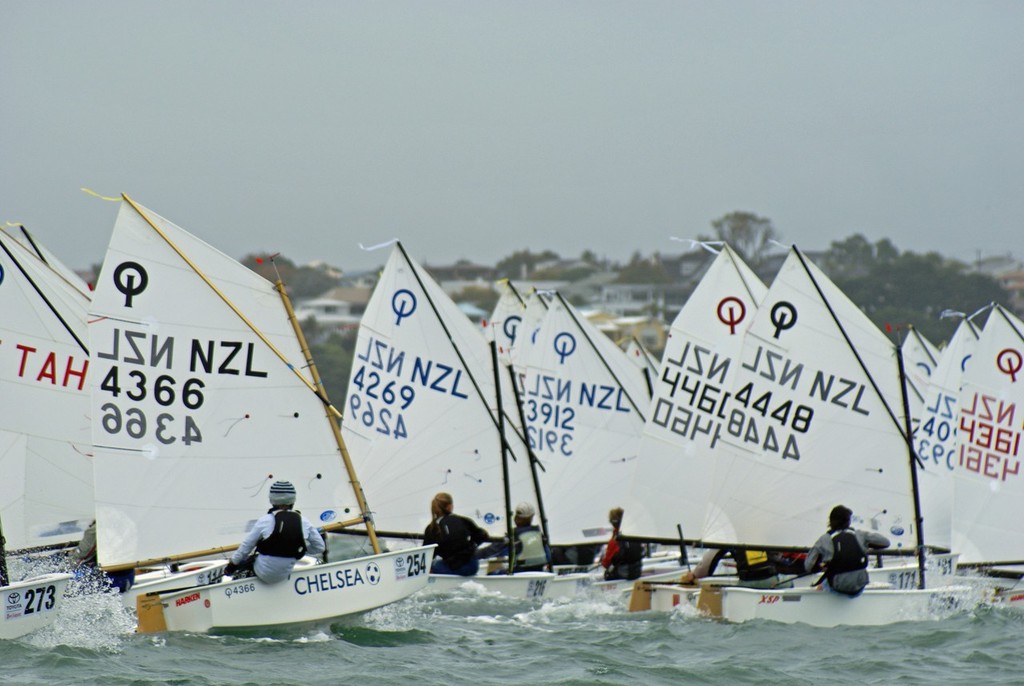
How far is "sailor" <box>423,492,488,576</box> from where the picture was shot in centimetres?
1953

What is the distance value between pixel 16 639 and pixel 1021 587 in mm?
12789

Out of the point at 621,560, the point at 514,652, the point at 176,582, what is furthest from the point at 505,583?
the point at 176,582

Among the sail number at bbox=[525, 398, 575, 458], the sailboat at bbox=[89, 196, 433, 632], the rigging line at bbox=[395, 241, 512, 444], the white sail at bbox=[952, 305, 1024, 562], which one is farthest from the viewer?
the sail number at bbox=[525, 398, 575, 458]

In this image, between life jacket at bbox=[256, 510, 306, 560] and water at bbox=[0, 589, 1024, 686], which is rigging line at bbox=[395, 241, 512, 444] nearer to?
water at bbox=[0, 589, 1024, 686]

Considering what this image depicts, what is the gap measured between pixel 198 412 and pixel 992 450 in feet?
36.9

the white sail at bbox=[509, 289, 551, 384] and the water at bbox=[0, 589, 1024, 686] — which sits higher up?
the white sail at bbox=[509, 289, 551, 384]

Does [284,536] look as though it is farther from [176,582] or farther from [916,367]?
[916,367]

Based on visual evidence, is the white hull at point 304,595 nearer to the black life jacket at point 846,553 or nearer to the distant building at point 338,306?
the black life jacket at point 846,553

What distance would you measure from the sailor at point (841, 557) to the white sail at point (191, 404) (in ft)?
18.3

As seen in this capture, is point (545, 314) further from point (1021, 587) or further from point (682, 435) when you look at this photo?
point (1021, 587)

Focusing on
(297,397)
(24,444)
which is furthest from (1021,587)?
(24,444)

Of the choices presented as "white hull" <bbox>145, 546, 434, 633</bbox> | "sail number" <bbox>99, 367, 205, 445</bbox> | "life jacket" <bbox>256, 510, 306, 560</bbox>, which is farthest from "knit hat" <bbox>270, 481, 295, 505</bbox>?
"sail number" <bbox>99, 367, 205, 445</bbox>

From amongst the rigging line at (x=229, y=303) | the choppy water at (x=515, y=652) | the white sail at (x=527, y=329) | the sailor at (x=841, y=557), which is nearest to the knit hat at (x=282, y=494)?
the choppy water at (x=515, y=652)

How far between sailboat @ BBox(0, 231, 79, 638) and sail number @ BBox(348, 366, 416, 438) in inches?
167
